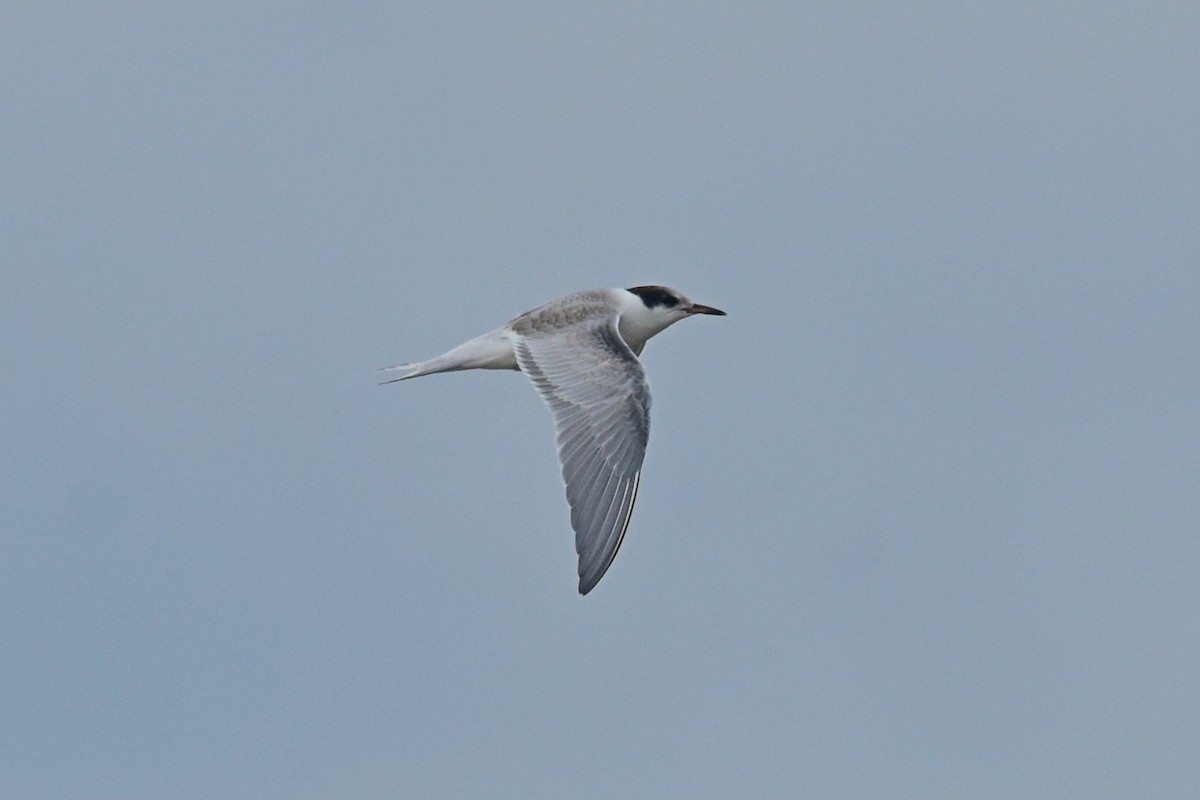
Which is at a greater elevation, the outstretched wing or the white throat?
the white throat

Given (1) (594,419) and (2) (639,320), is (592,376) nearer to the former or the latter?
(1) (594,419)

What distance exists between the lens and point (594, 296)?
14.8 m

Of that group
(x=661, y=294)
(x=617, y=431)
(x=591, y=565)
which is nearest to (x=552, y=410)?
(x=617, y=431)

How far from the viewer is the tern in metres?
12.2

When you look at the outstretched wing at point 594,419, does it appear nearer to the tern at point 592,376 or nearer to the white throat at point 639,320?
the tern at point 592,376

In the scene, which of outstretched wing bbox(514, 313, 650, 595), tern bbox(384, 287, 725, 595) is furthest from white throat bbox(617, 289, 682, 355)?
outstretched wing bbox(514, 313, 650, 595)

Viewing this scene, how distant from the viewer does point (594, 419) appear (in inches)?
510

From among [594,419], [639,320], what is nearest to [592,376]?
[594,419]

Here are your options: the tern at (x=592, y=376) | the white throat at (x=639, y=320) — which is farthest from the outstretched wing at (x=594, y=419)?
the white throat at (x=639, y=320)

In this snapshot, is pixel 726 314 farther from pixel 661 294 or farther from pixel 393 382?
pixel 393 382

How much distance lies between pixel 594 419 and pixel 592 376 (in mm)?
516

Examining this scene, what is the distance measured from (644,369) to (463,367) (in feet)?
5.70

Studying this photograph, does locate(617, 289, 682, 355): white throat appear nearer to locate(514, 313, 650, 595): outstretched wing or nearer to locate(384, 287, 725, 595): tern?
locate(384, 287, 725, 595): tern

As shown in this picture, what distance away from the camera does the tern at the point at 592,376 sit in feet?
40.2
